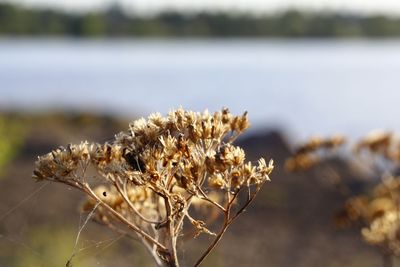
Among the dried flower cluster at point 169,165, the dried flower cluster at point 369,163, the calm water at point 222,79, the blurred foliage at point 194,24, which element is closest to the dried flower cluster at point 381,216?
the dried flower cluster at point 369,163

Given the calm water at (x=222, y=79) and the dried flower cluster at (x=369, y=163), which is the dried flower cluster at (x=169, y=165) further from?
the dried flower cluster at (x=369, y=163)

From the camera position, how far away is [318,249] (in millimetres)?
10078

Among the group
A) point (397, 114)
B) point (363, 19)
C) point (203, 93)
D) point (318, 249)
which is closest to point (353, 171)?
point (318, 249)

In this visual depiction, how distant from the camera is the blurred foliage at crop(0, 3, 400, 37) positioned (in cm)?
6894

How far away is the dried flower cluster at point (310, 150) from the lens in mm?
4488

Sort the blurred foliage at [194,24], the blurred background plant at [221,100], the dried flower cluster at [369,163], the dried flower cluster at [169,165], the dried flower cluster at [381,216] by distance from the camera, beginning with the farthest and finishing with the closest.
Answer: the blurred foliage at [194,24], the blurred background plant at [221,100], the dried flower cluster at [369,163], the dried flower cluster at [381,216], the dried flower cluster at [169,165]

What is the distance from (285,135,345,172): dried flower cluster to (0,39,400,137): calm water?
0.52 meters

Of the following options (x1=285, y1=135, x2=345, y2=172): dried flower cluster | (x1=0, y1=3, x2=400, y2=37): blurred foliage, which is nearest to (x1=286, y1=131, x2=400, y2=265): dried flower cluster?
(x1=285, y1=135, x2=345, y2=172): dried flower cluster

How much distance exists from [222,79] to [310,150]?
1471 inches

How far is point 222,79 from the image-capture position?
41.8 meters

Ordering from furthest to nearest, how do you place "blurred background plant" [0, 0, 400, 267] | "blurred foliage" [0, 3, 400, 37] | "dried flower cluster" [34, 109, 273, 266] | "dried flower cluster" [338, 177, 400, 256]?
"blurred foliage" [0, 3, 400, 37], "blurred background plant" [0, 0, 400, 267], "dried flower cluster" [338, 177, 400, 256], "dried flower cluster" [34, 109, 273, 266]

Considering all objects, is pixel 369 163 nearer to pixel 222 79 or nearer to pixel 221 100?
pixel 221 100

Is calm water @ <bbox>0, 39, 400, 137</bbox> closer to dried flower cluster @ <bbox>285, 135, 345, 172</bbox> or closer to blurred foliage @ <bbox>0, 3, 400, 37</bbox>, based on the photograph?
dried flower cluster @ <bbox>285, 135, 345, 172</bbox>

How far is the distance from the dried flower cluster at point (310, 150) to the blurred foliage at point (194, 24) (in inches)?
2525
